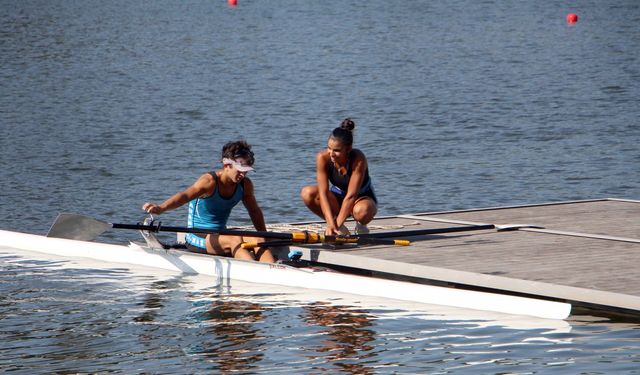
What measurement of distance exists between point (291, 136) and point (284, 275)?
1527 centimetres

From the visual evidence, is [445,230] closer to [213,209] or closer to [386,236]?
[386,236]

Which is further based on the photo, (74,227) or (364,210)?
(74,227)

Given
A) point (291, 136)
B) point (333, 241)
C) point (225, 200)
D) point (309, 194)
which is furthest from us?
point (291, 136)

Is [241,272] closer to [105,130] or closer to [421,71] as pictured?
[105,130]

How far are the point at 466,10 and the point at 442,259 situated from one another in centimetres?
5673

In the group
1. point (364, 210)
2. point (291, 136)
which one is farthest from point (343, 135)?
point (291, 136)

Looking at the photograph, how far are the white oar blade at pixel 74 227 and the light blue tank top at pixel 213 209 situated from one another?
1881 millimetres

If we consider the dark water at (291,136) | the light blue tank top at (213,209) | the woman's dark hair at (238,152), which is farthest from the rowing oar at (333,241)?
the woman's dark hair at (238,152)

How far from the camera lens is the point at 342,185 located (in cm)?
1369

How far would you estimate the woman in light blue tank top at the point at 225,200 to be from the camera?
12.9m

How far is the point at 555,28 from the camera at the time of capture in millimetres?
57844

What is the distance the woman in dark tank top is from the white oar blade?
2.61 m

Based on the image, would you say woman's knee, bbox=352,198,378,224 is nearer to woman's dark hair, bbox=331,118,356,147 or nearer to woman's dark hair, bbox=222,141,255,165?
woman's dark hair, bbox=331,118,356,147

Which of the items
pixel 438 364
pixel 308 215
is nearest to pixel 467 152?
pixel 308 215
